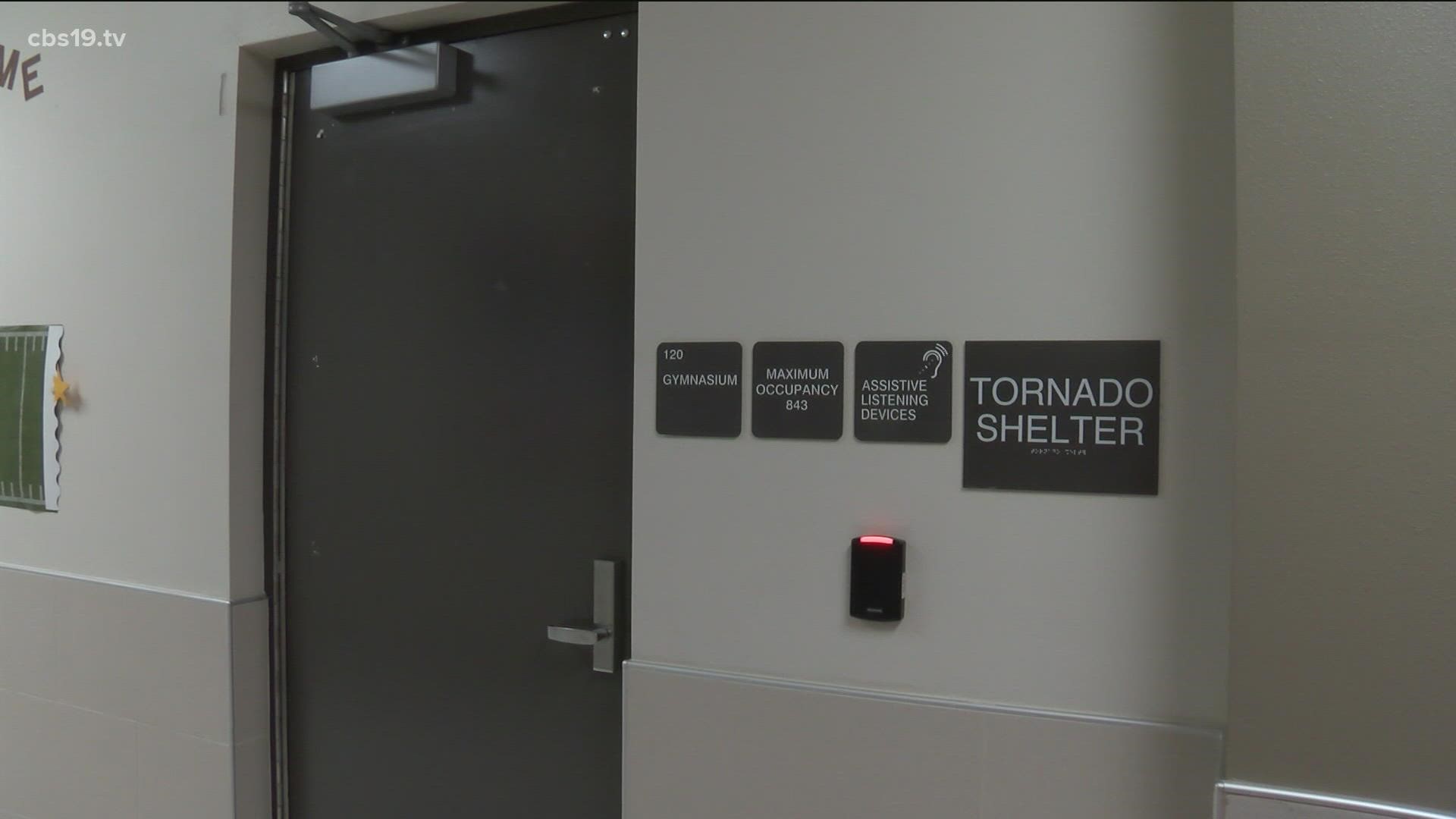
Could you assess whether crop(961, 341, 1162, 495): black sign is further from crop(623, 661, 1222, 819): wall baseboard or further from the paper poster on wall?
the paper poster on wall

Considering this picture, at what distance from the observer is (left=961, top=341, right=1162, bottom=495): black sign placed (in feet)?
4.19

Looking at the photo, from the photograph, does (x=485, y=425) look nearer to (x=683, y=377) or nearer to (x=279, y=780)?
(x=683, y=377)

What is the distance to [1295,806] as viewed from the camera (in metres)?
1.13

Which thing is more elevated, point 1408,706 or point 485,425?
point 485,425

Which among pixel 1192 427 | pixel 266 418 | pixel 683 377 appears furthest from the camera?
pixel 266 418

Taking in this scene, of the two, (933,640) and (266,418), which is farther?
(266,418)

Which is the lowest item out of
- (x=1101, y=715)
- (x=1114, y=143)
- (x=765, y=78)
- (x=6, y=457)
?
(x=1101, y=715)

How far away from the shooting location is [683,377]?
5.02 feet

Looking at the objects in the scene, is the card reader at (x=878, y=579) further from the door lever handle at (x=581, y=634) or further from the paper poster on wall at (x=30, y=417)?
the paper poster on wall at (x=30, y=417)

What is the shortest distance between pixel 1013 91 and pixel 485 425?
46.8 inches

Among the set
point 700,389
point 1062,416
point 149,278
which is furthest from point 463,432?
point 1062,416

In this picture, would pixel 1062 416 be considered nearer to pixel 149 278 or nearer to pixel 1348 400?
pixel 1348 400

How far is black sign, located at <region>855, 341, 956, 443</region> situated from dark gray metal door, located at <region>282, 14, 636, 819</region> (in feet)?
1.62

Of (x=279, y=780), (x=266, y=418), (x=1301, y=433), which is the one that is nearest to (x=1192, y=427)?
(x=1301, y=433)
